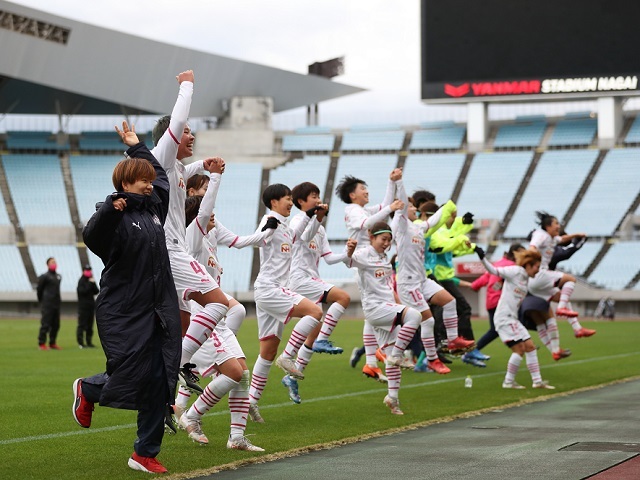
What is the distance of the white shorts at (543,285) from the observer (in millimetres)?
15180

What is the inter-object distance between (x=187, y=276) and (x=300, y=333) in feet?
8.93

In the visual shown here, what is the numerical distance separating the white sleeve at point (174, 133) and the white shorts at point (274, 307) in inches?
125

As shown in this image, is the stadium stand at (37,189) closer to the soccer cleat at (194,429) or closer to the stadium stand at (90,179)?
the stadium stand at (90,179)

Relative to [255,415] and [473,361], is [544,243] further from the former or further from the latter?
[255,415]

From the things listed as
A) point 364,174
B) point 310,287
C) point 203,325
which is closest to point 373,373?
point 310,287

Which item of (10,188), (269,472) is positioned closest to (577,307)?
(10,188)

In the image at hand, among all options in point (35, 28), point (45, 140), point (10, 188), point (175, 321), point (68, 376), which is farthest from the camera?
point (45, 140)

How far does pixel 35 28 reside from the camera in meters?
48.4

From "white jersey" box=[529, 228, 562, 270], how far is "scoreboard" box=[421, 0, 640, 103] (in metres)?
28.6

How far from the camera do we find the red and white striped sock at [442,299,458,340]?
591 inches

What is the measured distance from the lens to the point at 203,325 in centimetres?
860

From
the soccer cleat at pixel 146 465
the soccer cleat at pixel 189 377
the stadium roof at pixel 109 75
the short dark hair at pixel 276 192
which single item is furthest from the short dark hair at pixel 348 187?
the stadium roof at pixel 109 75

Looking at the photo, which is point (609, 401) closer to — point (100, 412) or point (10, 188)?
point (100, 412)

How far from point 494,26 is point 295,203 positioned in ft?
113
